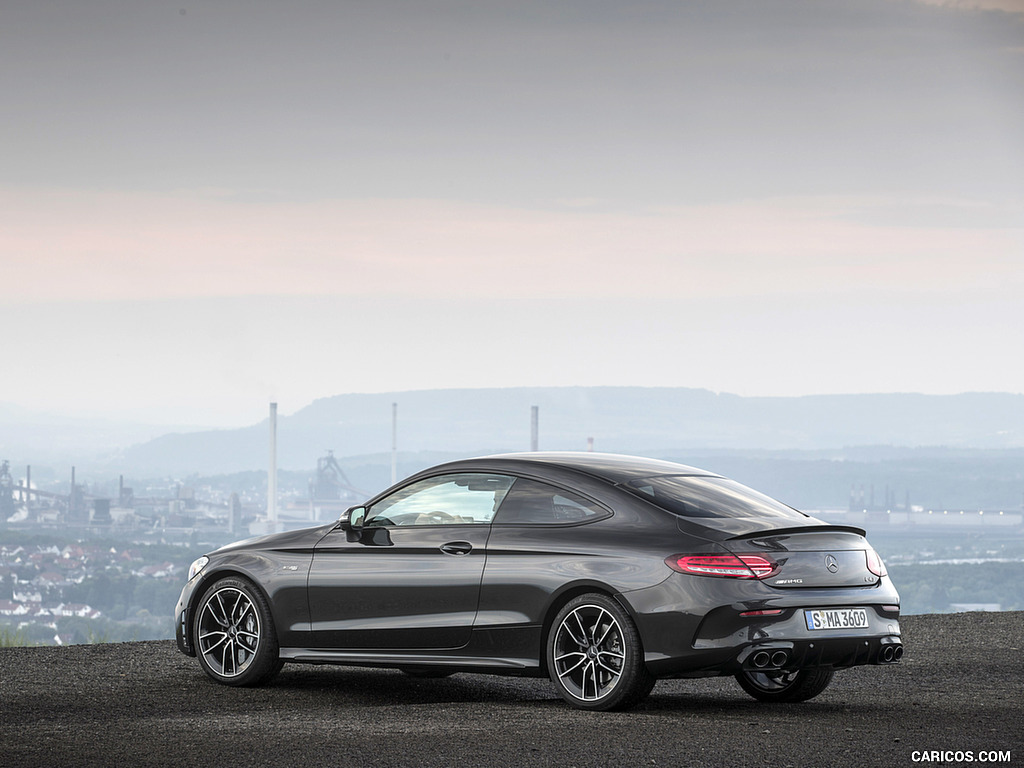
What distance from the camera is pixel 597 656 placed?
8.01m

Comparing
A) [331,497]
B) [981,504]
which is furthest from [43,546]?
[981,504]

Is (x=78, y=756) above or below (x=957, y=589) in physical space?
above

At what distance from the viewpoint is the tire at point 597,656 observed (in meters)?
7.83

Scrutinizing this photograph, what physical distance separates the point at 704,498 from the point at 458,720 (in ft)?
6.37

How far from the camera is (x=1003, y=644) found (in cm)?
1270

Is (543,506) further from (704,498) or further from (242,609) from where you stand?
(242,609)

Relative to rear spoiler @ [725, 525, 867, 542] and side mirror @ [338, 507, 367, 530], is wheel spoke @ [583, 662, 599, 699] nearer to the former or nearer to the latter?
rear spoiler @ [725, 525, 867, 542]

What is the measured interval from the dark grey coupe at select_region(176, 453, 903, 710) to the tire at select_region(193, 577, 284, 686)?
11 millimetres

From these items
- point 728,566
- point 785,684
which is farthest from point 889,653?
point 728,566

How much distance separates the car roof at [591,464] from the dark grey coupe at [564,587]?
0.07 feet

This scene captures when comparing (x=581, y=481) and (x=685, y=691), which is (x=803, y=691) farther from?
(x=581, y=481)

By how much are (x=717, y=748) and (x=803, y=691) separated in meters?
2.07

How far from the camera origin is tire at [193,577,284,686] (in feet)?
30.6

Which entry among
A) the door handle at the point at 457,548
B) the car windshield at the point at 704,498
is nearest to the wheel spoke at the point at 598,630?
the car windshield at the point at 704,498
